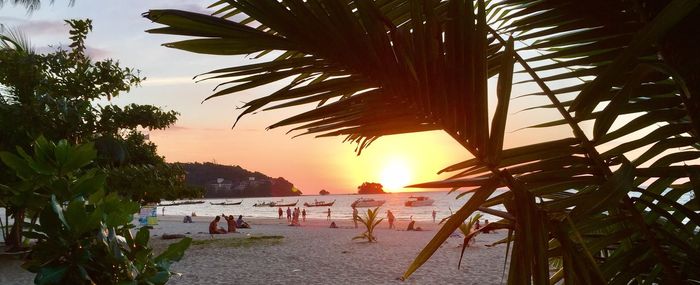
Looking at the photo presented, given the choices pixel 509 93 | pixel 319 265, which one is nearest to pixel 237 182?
A: pixel 319 265

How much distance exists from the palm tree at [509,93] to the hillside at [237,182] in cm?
13552

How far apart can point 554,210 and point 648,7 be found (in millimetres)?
469

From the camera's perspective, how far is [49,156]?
156 centimetres

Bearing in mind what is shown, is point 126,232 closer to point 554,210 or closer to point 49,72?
point 554,210

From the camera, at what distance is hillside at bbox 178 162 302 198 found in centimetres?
13650

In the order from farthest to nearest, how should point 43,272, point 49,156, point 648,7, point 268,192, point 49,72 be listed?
point 268,192 → point 49,72 → point 49,156 → point 43,272 → point 648,7

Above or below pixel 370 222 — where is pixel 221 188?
above

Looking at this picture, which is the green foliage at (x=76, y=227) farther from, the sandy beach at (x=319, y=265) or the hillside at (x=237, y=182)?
the hillside at (x=237, y=182)

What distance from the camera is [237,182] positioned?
147000mm

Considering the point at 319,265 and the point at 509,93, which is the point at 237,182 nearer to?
the point at 319,265

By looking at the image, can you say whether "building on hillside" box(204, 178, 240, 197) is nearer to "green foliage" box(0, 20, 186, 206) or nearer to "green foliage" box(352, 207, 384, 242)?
"green foliage" box(352, 207, 384, 242)

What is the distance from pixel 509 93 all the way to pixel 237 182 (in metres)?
150

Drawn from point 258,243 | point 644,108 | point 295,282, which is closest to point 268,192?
point 258,243

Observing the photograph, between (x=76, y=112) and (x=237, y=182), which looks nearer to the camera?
(x=76, y=112)
